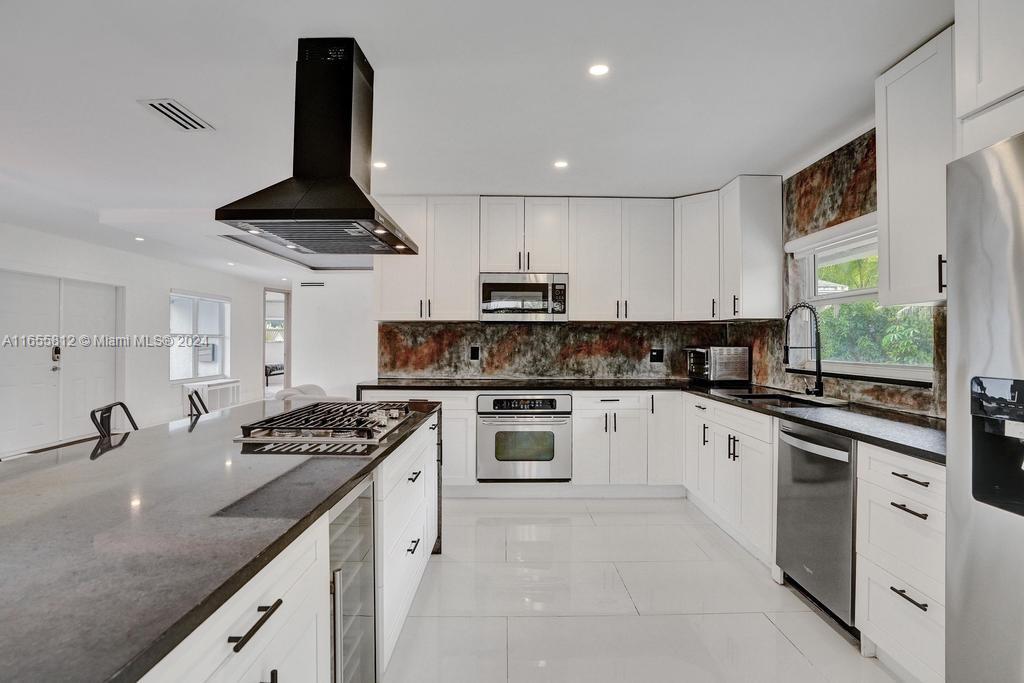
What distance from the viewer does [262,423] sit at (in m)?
2.00

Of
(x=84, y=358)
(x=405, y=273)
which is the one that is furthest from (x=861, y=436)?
(x=84, y=358)

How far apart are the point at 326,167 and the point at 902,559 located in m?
2.58

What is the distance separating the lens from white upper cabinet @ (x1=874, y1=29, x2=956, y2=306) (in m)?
1.99

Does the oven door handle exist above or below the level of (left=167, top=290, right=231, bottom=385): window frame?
below

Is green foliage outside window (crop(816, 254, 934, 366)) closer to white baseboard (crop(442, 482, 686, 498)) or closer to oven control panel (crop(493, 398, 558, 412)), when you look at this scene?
white baseboard (crop(442, 482, 686, 498))

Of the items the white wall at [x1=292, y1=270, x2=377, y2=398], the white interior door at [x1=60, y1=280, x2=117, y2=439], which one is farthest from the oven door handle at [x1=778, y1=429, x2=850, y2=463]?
the white interior door at [x1=60, y1=280, x2=117, y2=439]

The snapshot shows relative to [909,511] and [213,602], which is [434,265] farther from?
[213,602]

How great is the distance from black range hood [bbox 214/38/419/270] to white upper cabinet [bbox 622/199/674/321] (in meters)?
2.51

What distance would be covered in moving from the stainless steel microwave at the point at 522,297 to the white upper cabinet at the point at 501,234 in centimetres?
9

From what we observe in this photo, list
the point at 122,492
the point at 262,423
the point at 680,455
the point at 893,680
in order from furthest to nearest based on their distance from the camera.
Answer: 1. the point at 680,455
2. the point at 262,423
3. the point at 893,680
4. the point at 122,492

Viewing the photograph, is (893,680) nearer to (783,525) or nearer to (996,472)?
(783,525)

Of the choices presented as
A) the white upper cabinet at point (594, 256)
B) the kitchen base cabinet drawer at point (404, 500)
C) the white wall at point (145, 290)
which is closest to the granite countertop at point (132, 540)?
the kitchen base cabinet drawer at point (404, 500)

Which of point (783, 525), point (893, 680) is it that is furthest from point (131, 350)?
point (893, 680)

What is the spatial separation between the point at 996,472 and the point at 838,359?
207 centimetres
